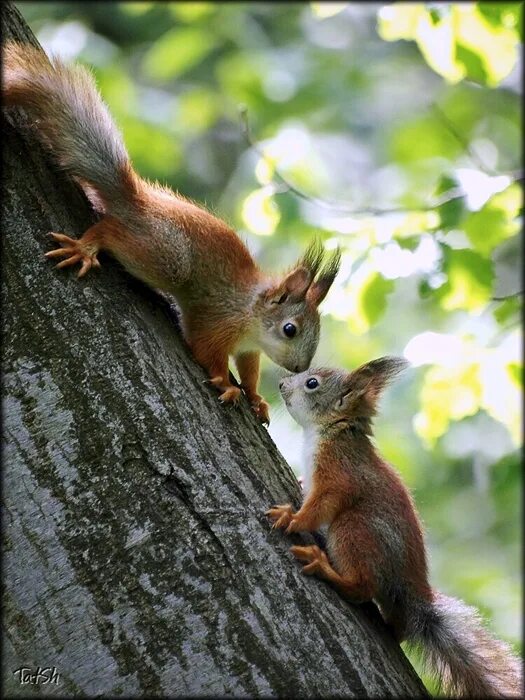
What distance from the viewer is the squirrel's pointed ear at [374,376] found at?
4.08 m

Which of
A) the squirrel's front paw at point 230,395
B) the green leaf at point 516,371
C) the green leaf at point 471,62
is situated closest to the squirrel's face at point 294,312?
the green leaf at point 516,371

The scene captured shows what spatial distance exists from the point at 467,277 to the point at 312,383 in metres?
0.87

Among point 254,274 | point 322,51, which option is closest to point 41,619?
point 254,274

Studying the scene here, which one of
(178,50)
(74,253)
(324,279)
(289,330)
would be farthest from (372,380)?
(178,50)

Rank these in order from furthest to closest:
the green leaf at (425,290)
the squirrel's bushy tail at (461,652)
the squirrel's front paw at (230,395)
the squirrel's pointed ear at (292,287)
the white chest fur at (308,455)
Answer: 1. the squirrel's pointed ear at (292,287)
2. the green leaf at (425,290)
3. the white chest fur at (308,455)
4. the squirrel's bushy tail at (461,652)
5. the squirrel's front paw at (230,395)

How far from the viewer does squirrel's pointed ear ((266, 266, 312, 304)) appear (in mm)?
4508

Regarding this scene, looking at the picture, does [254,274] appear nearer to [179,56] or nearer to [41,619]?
A: [41,619]

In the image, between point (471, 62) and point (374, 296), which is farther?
point (471, 62)

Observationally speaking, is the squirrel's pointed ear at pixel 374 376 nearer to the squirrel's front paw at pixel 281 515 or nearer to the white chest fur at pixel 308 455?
the white chest fur at pixel 308 455

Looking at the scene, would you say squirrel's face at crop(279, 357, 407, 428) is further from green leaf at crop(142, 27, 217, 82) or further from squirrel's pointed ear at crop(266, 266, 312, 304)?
green leaf at crop(142, 27, 217, 82)

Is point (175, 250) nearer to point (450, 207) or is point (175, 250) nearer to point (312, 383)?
point (312, 383)

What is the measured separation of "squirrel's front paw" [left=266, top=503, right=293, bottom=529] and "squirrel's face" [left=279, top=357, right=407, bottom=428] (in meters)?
1.16

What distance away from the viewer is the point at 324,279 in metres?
4.55

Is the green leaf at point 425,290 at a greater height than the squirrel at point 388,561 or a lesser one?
greater
